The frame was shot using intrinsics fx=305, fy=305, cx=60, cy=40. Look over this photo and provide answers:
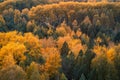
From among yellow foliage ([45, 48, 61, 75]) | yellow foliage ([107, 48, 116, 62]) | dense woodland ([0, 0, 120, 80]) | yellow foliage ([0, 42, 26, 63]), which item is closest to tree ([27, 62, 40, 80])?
dense woodland ([0, 0, 120, 80])

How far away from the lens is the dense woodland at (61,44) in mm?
66312

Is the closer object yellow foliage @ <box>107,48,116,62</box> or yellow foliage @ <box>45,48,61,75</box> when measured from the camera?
yellow foliage @ <box>107,48,116,62</box>

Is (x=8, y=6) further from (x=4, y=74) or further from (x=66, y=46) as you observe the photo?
(x=4, y=74)

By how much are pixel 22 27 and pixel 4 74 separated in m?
64.2

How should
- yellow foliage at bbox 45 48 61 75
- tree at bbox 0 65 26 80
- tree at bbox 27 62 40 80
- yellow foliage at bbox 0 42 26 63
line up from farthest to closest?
yellow foliage at bbox 0 42 26 63
yellow foliage at bbox 45 48 61 75
tree at bbox 27 62 40 80
tree at bbox 0 65 26 80

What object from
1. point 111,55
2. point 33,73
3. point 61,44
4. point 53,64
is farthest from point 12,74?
point 61,44

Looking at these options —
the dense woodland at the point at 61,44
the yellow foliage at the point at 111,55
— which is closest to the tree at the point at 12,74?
the dense woodland at the point at 61,44

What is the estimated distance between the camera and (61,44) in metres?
90.9

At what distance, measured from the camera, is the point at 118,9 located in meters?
137

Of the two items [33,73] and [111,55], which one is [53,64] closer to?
[33,73]

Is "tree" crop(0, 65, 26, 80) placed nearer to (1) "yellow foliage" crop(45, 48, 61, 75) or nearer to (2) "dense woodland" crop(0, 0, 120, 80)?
(2) "dense woodland" crop(0, 0, 120, 80)

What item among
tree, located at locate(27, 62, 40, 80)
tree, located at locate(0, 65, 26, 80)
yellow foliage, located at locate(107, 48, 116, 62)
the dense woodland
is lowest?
the dense woodland

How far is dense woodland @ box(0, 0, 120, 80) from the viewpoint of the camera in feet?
218

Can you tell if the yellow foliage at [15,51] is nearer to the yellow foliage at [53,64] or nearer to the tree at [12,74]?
the yellow foliage at [53,64]
